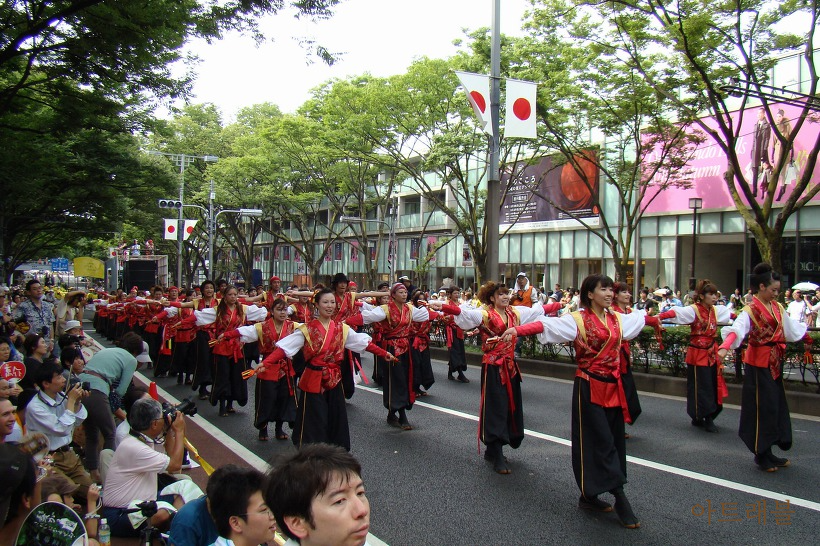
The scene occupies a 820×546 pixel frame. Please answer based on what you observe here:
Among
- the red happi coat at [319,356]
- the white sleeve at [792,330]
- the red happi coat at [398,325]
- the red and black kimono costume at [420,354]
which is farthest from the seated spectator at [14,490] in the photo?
the white sleeve at [792,330]

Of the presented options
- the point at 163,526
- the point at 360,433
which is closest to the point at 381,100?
the point at 360,433

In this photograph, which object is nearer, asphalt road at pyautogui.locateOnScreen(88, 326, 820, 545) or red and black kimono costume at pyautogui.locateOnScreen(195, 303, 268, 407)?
asphalt road at pyautogui.locateOnScreen(88, 326, 820, 545)

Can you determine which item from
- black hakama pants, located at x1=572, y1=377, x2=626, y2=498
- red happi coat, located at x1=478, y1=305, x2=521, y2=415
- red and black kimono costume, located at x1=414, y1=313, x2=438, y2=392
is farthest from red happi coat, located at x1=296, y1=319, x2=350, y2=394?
red and black kimono costume, located at x1=414, y1=313, x2=438, y2=392

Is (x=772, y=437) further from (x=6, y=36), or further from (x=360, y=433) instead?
(x=6, y=36)

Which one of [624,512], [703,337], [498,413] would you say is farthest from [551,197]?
[624,512]

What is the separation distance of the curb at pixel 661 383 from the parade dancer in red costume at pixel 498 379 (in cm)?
477

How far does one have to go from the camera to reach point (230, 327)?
30.6 ft

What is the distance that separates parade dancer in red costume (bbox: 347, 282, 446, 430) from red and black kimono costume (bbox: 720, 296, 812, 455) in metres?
3.76

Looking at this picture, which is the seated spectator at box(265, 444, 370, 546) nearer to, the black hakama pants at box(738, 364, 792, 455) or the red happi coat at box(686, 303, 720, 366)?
the black hakama pants at box(738, 364, 792, 455)

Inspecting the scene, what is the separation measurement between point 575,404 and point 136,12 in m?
6.85

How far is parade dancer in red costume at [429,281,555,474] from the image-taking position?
615 cm

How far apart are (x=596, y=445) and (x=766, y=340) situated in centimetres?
247

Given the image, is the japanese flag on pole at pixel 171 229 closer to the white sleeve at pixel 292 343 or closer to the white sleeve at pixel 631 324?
the white sleeve at pixel 292 343

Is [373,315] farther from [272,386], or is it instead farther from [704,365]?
[704,365]
